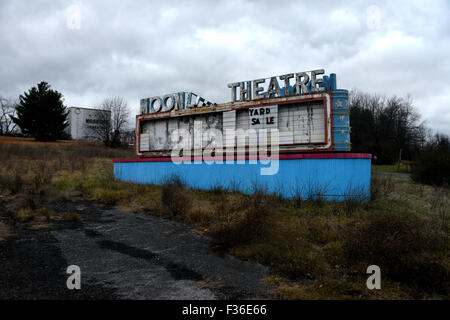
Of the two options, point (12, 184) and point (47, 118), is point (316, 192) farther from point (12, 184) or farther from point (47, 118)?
point (47, 118)

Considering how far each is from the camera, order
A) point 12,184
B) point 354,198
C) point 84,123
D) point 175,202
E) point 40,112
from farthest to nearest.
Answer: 1. point 84,123
2. point 40,112
3. point 12,184
4. point 175,202
5. point 354,198

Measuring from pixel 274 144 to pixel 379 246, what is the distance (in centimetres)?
706

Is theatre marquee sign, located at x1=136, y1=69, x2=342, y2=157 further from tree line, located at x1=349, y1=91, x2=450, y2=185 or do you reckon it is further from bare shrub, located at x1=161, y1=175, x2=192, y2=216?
tree line, located at x1=349, y1=91, x2=450, y2=185

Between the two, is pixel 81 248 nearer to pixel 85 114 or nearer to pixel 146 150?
pixel 146 150

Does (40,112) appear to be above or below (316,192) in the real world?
above

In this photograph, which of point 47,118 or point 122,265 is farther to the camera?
point 47,118

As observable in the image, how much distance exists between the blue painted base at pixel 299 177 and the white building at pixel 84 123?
111 ft

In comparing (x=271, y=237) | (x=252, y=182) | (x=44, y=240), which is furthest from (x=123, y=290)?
(x=252, y=182)

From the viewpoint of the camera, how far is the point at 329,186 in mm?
9969

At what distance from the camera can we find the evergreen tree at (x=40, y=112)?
37.2m

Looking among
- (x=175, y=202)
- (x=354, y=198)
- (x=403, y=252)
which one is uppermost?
(x=354, y=198)

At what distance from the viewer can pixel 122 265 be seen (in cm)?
512

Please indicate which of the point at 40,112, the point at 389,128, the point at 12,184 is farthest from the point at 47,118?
the point at 389,128

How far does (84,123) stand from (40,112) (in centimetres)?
604
